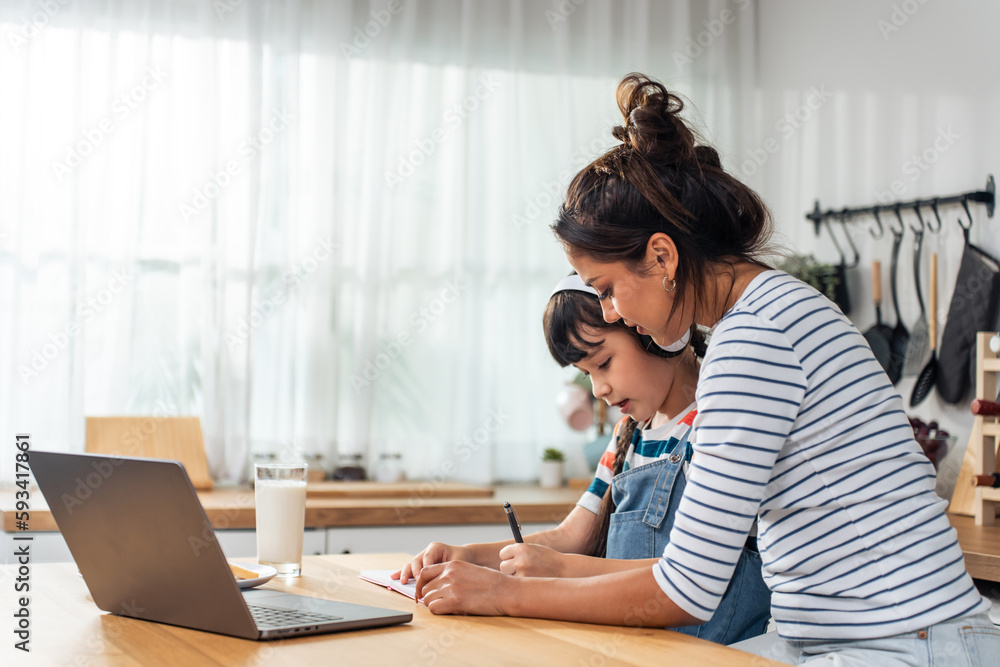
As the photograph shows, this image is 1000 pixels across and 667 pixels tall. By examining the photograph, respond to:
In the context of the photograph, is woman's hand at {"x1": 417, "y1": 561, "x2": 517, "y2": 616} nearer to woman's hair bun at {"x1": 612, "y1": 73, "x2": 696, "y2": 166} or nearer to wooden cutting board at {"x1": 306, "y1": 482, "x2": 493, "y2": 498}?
woman's hair bun at {"x1": 612, "y1": 73, "x2": 696, "y2": 166}

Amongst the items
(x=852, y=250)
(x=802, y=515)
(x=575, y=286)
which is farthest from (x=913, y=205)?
(x=802, y=515)

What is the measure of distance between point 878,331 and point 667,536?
1.56m

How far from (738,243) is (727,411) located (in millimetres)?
253

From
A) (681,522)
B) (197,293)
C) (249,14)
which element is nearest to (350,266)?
(197,293)

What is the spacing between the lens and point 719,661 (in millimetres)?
855

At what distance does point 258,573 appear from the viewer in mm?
1163

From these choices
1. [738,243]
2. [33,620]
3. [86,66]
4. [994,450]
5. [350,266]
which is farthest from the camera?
[350,266]

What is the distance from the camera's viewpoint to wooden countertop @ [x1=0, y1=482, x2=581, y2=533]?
7.09 feet

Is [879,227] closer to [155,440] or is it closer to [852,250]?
[852,250]

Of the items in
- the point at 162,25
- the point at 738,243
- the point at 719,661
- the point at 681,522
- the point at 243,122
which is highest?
the point at 162,25

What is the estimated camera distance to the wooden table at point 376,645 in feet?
2.71

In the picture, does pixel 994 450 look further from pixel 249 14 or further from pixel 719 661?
pixel 249 14

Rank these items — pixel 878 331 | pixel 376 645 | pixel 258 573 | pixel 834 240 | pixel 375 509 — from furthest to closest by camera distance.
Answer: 1. pixel 834 240
2. pixel 878 331
3. pixel 375 509
4. pixel 258 573
5. pixel 376 645

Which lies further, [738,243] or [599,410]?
[599,410]
